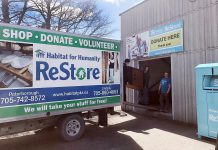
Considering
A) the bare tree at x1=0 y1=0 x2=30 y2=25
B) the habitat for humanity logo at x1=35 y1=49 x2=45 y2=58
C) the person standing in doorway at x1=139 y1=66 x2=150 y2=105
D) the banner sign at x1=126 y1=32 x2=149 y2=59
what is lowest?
the person standing in doorway at x1=139 y1=66 x2=150 y2=105

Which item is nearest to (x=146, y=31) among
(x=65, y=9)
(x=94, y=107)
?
(x=94, y=107)

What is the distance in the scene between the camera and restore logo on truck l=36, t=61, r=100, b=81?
23.9ft

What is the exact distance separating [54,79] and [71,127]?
1.68 meters

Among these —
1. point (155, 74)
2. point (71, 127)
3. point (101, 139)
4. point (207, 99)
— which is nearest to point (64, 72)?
point (71, 127)

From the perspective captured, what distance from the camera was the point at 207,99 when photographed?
7.71m

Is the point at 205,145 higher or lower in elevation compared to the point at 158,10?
lower

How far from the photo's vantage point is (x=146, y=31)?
12.7 m

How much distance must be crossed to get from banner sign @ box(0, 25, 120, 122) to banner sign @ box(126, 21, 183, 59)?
9.39ft

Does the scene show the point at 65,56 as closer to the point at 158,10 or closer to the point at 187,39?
the point at 187,39

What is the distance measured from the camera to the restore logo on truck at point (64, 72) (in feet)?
23.9

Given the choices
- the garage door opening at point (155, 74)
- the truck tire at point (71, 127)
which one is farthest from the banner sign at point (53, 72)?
the garage door opening at point (155, 74)

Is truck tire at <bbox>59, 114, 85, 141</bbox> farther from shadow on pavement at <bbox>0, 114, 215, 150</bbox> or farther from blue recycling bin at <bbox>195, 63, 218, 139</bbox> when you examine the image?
blue recycling bin at <bbox>195, 63, 218, 139</bbox>

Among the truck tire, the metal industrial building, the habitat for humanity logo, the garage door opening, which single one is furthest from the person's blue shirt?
the habitat for humanity logo

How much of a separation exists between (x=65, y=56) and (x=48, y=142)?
8.90ft
